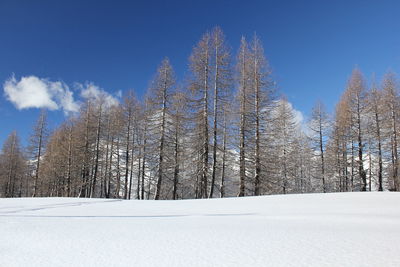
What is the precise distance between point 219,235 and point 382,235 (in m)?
2.53

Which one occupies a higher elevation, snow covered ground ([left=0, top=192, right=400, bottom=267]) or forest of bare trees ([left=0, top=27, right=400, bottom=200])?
forest of bare trees ([left=0, top=27, right=400, bottom=200])

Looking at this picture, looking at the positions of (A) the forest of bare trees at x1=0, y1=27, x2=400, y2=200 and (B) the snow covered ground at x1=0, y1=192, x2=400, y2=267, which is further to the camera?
(A) the forest of bare trees at x1=0, y1=27, x2=400, y2=200

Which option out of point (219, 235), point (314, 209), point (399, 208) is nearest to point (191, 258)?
point (219, 235)

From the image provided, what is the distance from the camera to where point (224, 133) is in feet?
52.7

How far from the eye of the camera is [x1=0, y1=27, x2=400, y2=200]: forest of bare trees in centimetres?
1527

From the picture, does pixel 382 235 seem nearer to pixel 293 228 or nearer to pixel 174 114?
pixel 293 228

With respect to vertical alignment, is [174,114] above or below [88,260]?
above

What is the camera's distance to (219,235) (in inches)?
141

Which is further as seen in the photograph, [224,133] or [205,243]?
[224,133]

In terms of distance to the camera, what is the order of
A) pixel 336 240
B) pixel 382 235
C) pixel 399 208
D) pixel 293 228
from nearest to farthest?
pixel 336 240 < pixel 382 235 < pixel 293 228 < pixel 399 208

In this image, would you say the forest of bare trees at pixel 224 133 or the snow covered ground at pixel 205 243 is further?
the forest of bare trees at pixel 224 133

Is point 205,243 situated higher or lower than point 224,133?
lower

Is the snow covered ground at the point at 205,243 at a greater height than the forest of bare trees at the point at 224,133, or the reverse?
the forest of bare trees at the point at 224,133

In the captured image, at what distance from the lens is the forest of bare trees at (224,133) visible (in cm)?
1527
